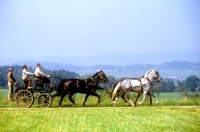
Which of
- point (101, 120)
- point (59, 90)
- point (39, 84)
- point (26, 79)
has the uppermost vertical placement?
point (26, 79)

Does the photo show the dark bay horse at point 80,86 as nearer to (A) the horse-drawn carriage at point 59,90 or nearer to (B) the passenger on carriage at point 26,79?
(A) the horse-drawn carriage at point 59,90

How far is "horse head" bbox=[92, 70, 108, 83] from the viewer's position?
746 inches

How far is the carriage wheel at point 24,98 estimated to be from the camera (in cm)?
1784

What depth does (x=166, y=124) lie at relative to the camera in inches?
520

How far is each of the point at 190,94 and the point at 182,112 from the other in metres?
7.05

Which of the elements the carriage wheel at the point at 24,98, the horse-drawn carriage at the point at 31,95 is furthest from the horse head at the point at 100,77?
the carriage wheel at the point at 24,98

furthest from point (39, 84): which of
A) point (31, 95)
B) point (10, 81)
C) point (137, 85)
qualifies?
point (137, 85)

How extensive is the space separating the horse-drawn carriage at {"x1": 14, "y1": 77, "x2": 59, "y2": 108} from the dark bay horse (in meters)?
0.53

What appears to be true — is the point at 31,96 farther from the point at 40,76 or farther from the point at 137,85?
the point at 137,85

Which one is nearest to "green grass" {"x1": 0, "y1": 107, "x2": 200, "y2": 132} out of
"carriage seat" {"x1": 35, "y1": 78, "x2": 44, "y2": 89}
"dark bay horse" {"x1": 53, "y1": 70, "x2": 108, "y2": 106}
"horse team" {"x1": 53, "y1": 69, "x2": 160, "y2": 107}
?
"carriage seat" {"x1": 35, "y1": 78, "x2": 44, "y2": 89}

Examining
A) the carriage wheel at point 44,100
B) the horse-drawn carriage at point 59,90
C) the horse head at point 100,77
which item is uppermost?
the horse head at point 100,77

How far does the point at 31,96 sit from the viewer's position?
1789 cm

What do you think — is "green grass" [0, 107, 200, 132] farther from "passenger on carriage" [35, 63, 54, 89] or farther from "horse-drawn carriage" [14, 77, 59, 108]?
"passenger on carriage" [35, 63, 54, 89]

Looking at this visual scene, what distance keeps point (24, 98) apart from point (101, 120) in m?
5.36
